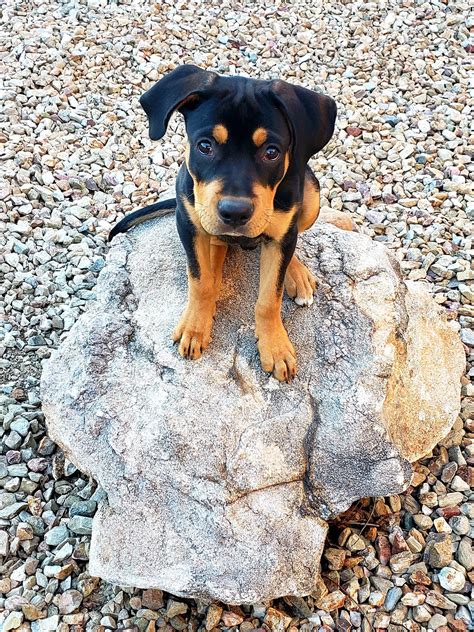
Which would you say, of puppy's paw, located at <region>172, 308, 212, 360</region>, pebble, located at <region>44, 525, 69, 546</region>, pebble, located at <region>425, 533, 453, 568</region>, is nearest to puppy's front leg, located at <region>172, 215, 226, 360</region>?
puppy's paw, located at <region>172, 308, 212, 360</region>

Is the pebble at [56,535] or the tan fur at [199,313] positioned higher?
the tan fur at [199,313]

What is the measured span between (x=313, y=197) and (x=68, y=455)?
192 centimetres

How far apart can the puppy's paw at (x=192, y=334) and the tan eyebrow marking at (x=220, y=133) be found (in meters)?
0.96

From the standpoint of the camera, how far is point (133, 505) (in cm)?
367

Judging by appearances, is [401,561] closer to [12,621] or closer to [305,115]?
[12,621]

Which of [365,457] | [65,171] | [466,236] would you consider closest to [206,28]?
[65,171]

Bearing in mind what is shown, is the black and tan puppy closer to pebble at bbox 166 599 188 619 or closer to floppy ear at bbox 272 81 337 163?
floppy ear at bbox 272 81 337 163

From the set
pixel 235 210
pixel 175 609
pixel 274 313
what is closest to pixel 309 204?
pixel 274 313

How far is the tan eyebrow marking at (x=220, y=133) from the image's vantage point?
3.35 m

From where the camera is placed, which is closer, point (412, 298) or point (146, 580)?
point (146, 580)

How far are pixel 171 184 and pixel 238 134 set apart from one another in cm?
319

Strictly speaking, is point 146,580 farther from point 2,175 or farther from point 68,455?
point 2,175

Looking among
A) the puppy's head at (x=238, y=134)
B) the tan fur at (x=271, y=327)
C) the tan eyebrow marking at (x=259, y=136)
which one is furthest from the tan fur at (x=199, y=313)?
the tan eyebrow marking at (x=259, y=136)

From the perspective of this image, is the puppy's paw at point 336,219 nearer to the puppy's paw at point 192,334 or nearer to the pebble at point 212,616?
the puppy's paw at point 192,334
